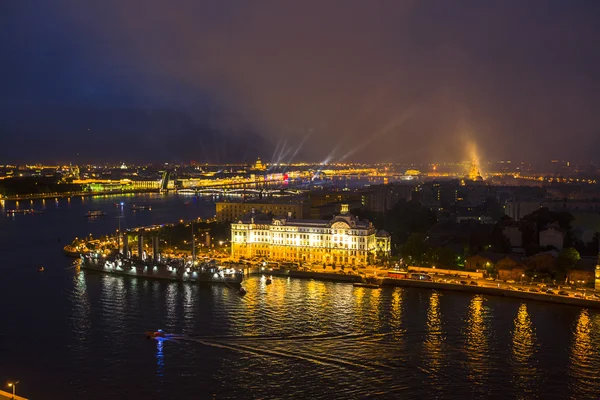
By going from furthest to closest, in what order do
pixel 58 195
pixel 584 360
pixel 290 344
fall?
pixel 58 195
pixel 290 344
pixel 584 360

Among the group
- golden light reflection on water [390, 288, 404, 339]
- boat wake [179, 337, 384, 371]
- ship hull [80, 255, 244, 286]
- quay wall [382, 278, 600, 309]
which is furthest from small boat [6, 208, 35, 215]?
boat wake [179, 337, 384, 371]

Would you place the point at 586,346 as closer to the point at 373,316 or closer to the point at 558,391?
the point at 558,391

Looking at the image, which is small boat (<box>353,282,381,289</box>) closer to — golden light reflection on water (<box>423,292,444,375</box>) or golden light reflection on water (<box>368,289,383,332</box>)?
golden light reflection on water (<box>368,289,383,332</box>)

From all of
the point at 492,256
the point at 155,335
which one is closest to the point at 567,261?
the point at 492,256

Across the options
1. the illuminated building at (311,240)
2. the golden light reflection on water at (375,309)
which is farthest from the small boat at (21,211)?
the golden light reflection on water at (375,309)

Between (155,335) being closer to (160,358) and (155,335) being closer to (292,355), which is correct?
(160,358)

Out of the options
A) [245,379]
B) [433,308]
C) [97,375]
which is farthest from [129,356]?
[433,308]
